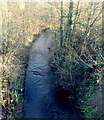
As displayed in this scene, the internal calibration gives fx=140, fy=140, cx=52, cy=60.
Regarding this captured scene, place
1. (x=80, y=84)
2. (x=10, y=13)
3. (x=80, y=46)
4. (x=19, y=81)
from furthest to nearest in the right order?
(x=10, y=13), (x=19, y=81), (x=80, y=46), (x=80, y=84)

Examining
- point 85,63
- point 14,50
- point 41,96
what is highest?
point 14,50

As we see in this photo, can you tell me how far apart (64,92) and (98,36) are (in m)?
3.78

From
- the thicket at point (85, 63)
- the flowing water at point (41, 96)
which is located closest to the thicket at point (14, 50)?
the flowing water at point (41, 96)

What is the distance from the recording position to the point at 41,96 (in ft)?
27.7

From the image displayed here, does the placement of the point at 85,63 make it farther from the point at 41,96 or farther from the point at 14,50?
the point at 14,50

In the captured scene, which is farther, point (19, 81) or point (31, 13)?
point (31, 13)

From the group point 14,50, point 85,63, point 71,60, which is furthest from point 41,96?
point 85,63

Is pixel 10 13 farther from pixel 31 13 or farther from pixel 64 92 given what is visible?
pixel 64 92

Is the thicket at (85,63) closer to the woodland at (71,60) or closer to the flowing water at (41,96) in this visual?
the woodland at (71,60)

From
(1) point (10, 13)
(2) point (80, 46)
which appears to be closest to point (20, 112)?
(2) point (80, 46)

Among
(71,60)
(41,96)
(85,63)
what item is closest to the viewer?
(85,63)

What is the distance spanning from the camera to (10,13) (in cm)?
1121

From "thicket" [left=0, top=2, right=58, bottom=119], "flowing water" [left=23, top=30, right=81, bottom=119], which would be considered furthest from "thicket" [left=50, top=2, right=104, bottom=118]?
"thicket" [left=0, top=2, right=58, bottom=119]

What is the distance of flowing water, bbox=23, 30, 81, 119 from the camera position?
24.1 feet
